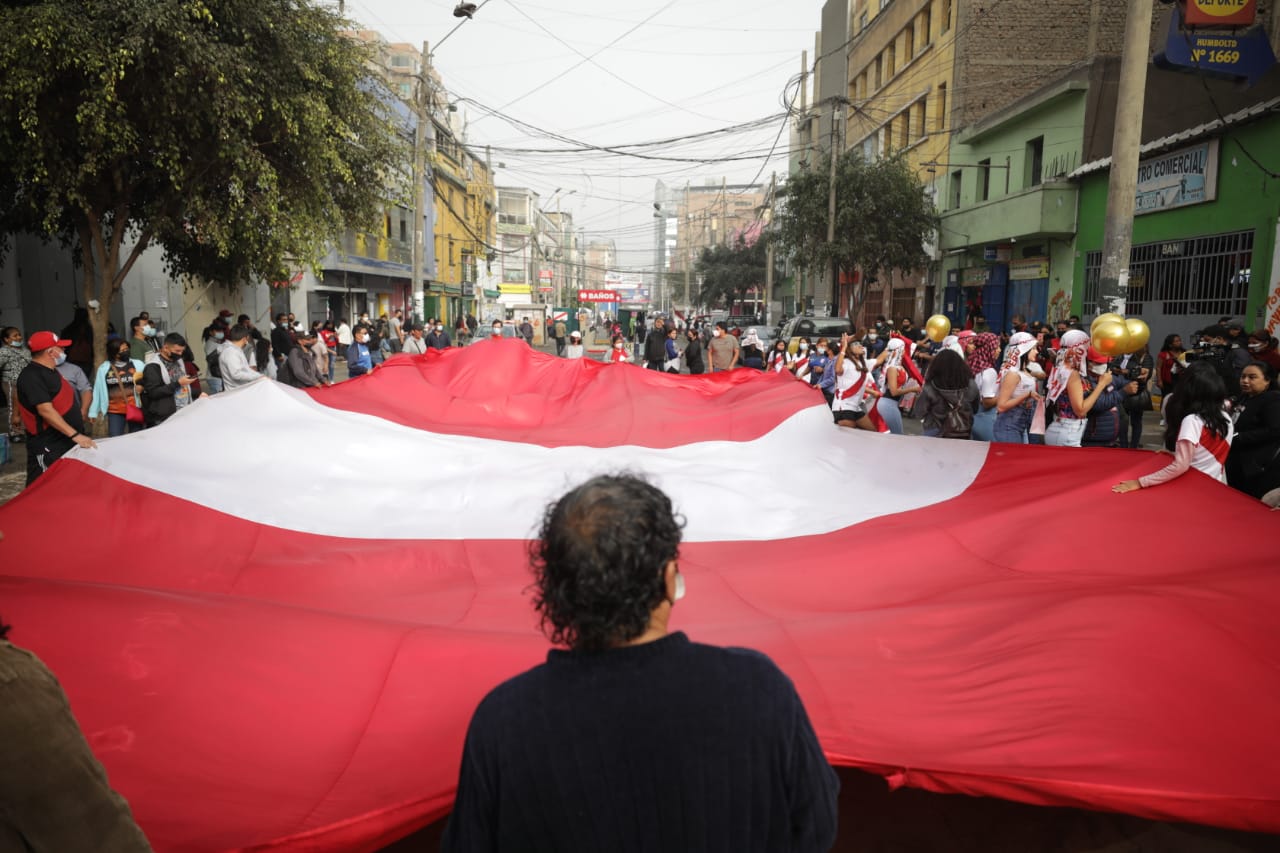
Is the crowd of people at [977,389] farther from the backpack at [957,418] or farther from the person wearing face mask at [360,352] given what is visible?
the person wearing face mask at [360,352]

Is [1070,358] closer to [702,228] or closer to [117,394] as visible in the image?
[117,394]

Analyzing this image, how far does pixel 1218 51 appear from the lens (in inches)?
603

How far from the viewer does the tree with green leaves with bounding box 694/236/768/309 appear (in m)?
70.2

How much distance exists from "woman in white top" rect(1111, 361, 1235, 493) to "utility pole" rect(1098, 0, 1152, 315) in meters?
5.30

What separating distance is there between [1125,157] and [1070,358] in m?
4.10

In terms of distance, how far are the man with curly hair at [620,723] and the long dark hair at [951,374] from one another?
755cm

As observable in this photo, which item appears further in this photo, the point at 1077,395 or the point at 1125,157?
the point at 1125,157

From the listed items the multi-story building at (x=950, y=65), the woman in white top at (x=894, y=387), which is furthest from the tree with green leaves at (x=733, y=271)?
the woman in white top at (x=894, y=387)

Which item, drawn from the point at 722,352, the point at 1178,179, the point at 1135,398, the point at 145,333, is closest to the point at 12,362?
the point at 145,333

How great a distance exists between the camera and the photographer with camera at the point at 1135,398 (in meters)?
11.6

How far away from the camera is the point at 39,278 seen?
19.2 m

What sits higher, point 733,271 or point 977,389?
point 733,271

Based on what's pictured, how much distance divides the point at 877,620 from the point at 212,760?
2.46 metres

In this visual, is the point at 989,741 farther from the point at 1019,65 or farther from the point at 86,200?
the point at 1019,65
